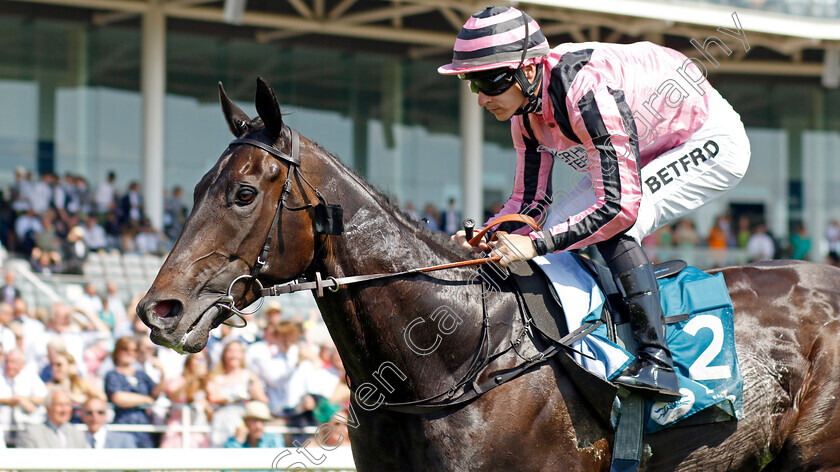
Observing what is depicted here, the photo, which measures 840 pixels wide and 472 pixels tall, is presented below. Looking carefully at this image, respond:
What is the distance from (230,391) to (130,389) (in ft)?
2.15

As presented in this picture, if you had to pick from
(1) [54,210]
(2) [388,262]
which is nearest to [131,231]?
(1) [54,210]

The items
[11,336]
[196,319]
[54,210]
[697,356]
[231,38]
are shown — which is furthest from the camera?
[231,38]

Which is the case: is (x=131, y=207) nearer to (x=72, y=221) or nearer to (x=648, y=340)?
(x=72, y=221)

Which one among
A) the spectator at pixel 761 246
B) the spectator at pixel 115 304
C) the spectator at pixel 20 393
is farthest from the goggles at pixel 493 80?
the spectator at pixel 761 246

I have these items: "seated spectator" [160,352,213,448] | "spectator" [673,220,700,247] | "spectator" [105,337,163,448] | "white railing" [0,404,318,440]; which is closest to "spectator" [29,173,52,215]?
"spectator" [105,337,163,448]

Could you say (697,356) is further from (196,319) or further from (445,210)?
(445,210)

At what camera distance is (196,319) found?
238cm

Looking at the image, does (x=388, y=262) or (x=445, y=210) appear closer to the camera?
(x=388, y=262)

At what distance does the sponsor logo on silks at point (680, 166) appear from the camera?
302cm

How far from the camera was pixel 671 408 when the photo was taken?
9.03 ft

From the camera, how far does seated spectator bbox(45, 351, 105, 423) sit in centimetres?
569

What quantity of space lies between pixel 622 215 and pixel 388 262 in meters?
0.73

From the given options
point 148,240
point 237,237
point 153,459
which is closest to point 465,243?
point 237,237

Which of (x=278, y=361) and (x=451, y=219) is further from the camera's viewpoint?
(x=451, y=219)
